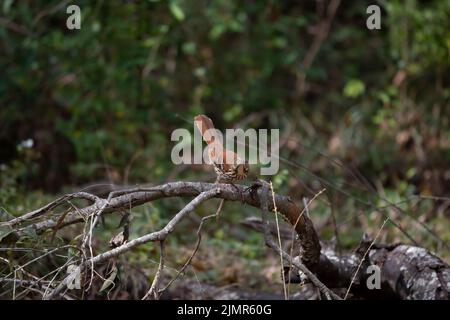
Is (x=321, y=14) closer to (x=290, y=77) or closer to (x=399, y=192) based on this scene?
(x=290, y=77)

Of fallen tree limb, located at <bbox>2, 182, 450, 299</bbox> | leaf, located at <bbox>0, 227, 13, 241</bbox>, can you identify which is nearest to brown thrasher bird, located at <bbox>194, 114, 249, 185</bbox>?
fallen tree limb, located at <bbox>2, 182, 450, 299</bbox>

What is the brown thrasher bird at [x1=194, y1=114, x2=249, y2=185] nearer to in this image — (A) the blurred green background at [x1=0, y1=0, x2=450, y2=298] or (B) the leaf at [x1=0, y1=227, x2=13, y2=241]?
(B) the leaf at [x1=0, y1=227, x2=13, y2=241]

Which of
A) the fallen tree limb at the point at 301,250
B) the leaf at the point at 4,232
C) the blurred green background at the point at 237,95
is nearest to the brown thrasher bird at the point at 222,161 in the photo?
the fallen tree limb at the point at 301,250

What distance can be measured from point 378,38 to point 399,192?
252 cm

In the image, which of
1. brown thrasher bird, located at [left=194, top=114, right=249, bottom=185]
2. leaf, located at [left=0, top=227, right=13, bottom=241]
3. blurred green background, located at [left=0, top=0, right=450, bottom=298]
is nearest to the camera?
leaf, located at [left=0, top=227, right=13, bottom=241]

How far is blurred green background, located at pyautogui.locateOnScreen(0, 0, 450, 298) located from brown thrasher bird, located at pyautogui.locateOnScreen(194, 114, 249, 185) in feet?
5.43

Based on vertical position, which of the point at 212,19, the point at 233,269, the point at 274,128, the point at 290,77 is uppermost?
the point at 212,19

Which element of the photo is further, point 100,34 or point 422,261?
point 100,34

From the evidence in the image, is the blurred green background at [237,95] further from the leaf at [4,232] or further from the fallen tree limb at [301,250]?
the leaf at [4,232]

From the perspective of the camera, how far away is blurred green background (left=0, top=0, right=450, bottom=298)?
5.76 metres

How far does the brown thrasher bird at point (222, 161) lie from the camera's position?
3.03 meters

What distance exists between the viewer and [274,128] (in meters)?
7.00

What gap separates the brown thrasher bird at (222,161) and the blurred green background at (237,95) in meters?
1.65

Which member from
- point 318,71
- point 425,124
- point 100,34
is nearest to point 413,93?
point 425,124
